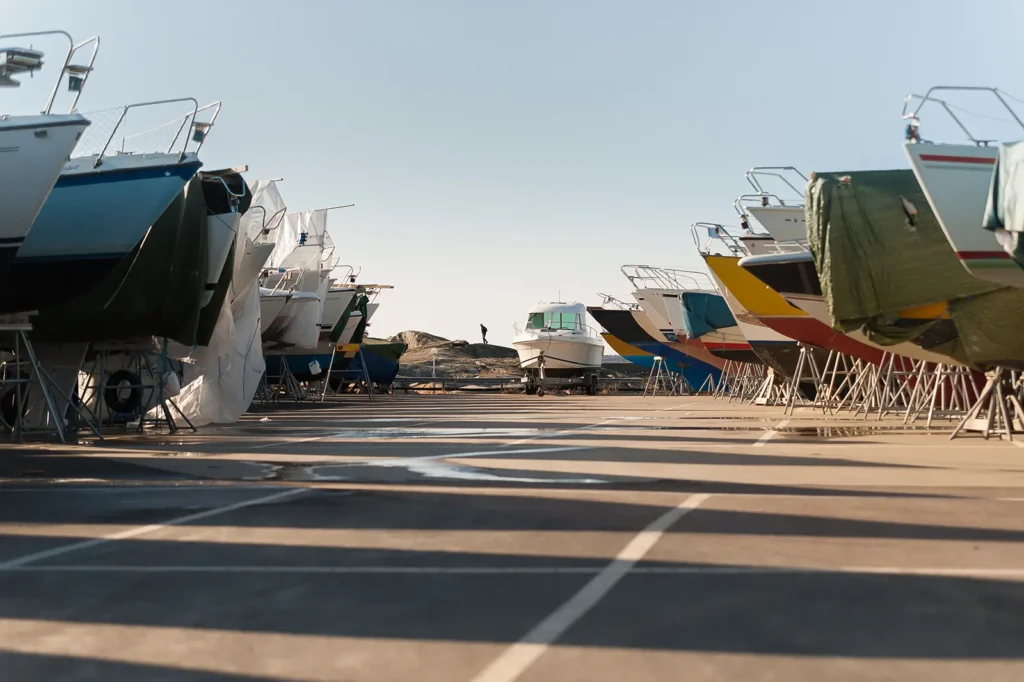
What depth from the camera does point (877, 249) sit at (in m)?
16.6

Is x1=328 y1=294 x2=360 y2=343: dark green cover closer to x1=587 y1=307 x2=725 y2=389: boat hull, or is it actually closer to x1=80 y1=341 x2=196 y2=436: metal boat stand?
x1=80 y1=341 x2=196 y2=436: metal boat stand

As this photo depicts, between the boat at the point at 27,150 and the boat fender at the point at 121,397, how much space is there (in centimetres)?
564

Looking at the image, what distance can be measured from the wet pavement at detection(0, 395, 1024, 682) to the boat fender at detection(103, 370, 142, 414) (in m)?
7.44

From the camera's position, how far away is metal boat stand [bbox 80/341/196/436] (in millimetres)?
18125

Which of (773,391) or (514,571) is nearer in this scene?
(514,571)

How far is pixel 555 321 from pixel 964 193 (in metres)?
38.5

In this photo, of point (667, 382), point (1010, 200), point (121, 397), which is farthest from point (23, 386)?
point (667, 382)

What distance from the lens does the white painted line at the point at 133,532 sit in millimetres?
6000

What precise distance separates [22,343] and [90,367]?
12.3ft

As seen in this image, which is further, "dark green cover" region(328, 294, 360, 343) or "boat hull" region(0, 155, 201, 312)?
"dark green cover" region(328, 294, 360, 343)

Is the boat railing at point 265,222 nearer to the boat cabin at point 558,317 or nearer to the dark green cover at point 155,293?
the dark green cover at point 155,293

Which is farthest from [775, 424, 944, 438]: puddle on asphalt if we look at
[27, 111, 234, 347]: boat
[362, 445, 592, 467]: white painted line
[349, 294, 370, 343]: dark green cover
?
[349, 294, 370, 343]: dark green cover

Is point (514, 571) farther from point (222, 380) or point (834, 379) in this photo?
point (834, 379)

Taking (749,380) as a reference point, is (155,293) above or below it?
above
